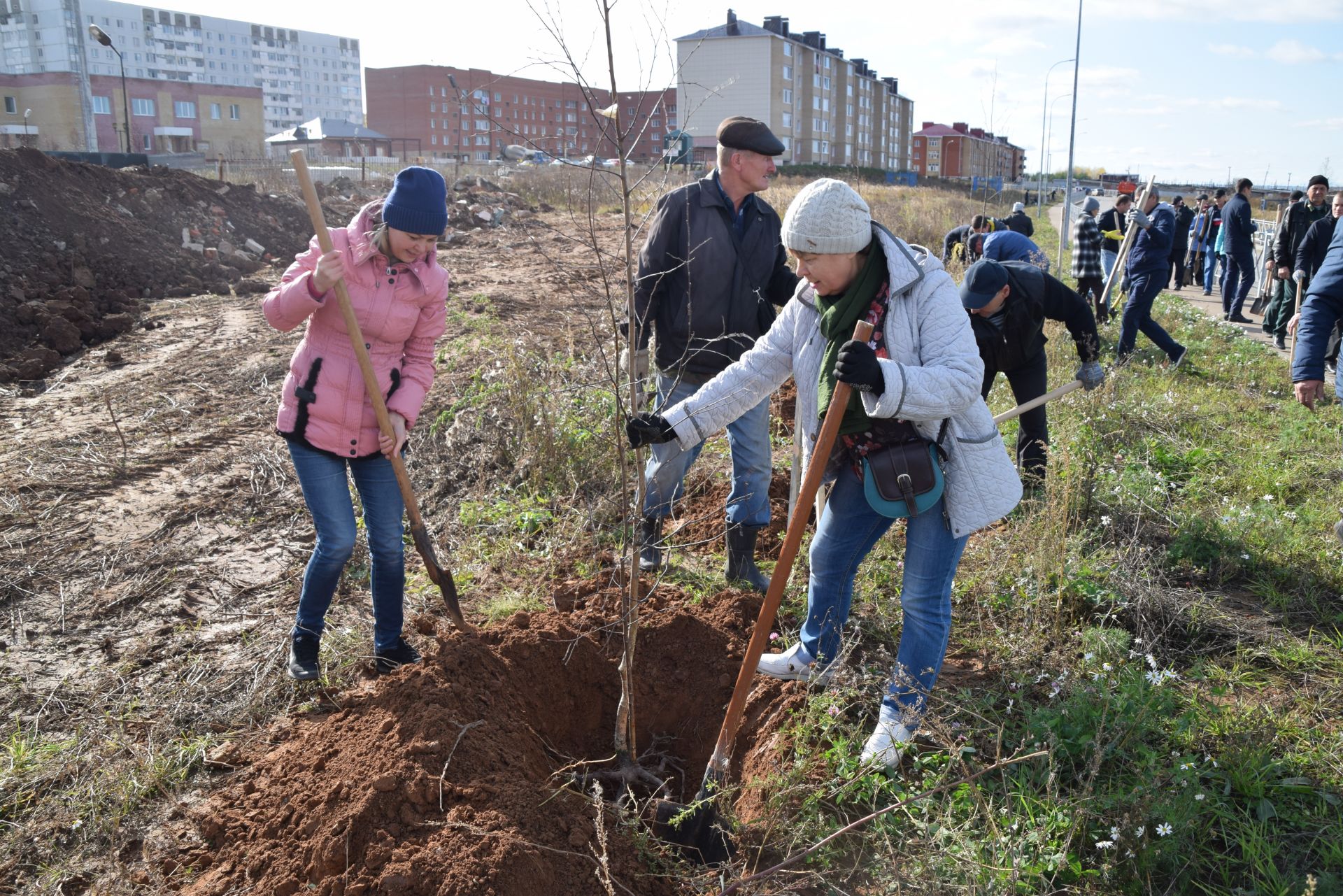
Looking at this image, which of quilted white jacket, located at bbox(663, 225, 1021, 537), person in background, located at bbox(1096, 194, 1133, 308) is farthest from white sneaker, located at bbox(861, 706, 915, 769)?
person in background, located at bbox(1096, 194, 1133, 308)

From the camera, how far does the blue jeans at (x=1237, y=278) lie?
38.1ft

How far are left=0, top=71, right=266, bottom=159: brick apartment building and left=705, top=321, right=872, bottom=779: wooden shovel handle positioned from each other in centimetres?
5430

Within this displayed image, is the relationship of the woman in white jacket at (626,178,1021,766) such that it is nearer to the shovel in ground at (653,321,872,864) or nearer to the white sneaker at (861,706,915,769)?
A: the white sneaker at (861,706,915,769)

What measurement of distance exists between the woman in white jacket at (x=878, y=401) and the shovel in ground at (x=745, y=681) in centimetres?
12

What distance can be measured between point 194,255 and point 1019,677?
14248mm

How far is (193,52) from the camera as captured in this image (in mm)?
86562

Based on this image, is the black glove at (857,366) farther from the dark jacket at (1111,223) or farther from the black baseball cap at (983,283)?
the dark jacket at (1111,223)

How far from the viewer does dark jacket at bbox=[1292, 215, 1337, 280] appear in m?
6.88

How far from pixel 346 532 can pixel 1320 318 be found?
3.94 m

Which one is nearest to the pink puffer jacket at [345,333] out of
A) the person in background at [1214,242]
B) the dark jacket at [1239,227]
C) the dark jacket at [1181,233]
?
the dark jacket at [1239,227]

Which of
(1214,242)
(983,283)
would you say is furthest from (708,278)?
(1214,242)

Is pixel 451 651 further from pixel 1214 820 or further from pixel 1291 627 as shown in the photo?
pixel 1291 627

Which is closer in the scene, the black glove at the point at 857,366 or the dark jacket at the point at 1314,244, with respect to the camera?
the black glove at the point at 857,366

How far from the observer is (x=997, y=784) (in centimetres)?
272
